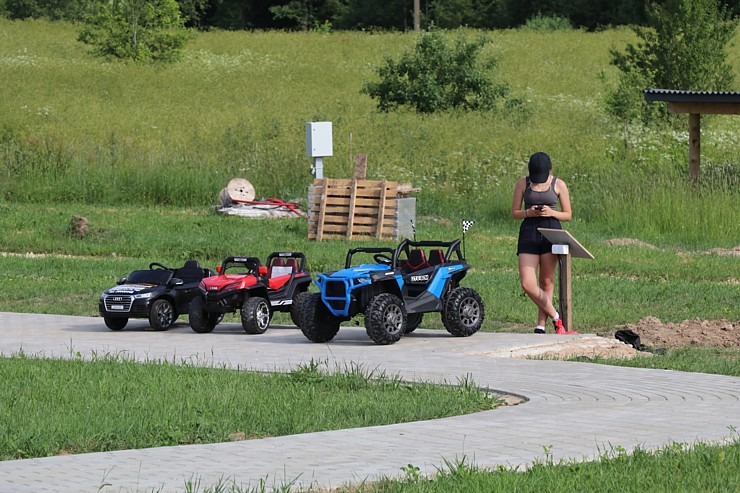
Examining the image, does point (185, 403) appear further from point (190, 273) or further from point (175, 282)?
point (190, 273)

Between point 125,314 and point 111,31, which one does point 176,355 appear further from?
point 111,31

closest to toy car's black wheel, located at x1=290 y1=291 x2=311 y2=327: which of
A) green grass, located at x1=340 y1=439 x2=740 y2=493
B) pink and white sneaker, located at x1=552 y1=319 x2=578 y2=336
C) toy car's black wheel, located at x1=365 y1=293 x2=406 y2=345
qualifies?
toy car's black wheel, located at x1=365 y1=293 x2=406 y2=345

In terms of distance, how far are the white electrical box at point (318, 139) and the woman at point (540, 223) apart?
592 inches

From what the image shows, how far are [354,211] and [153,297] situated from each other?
11912 mm

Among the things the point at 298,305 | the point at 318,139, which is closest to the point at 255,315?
the point at 298,305

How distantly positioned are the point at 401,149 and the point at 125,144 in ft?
24.9

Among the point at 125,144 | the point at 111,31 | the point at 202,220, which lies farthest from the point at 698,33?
the point at 111,31

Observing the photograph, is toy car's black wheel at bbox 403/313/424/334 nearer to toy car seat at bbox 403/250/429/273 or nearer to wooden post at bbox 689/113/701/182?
toy car seat at bbox 403/250/429/273

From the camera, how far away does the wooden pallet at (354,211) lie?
26672 mm

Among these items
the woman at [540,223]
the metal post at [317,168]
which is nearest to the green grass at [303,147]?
the metal post at [317,168]

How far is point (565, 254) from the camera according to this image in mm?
13969

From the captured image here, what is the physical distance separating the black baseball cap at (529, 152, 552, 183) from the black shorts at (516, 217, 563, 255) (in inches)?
16.2

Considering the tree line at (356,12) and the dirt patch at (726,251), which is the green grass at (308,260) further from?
the tree line at (356,12)

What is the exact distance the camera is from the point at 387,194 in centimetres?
2683
